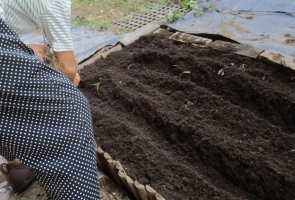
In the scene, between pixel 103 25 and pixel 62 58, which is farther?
pixel 103 25

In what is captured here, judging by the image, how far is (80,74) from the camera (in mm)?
3234

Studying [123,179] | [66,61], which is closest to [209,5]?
[66,61]

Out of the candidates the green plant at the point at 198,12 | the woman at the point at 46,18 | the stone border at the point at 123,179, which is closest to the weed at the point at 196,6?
the green plant at the point at 198,12

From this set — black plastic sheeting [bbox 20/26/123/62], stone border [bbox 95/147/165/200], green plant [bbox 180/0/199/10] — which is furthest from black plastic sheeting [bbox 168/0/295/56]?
stone border [bbox 95/147/165/200]

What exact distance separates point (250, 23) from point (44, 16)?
245 cm

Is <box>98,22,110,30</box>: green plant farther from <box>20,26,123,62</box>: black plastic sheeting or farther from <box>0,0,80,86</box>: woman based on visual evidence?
<box>0,0,80,86</box>: woman

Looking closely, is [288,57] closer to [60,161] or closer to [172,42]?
[172,42]

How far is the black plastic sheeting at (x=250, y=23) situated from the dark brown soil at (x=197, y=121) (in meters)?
0.41

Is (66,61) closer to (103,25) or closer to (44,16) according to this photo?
(44,16)

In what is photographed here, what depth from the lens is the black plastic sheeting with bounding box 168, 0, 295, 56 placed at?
10.5 feet

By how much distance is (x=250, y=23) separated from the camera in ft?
11.6

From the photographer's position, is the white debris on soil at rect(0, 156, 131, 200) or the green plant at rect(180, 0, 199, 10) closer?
the white debris on soil at rect(0, 156, 131, 200)

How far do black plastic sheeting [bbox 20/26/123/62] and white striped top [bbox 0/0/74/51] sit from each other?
1458 millimetres

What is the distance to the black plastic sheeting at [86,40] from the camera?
3639 millimetres
